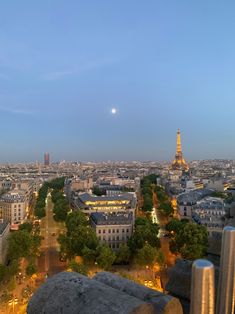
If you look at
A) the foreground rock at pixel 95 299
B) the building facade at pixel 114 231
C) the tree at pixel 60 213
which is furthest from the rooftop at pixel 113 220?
the foreground rock at pixel 95 299

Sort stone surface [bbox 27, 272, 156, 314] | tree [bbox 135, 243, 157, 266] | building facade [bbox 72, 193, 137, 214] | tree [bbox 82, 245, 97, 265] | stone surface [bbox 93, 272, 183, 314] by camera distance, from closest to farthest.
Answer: stone surface [bbox 27, 272, 156, 314] → stone surface [bbox 93, 272, 183, 314] → tree [bbox 135, 243, 157, 266] → tree [bbox 82, 245, 97, 265] → building facade [bbox 72, 193, 137, 214]

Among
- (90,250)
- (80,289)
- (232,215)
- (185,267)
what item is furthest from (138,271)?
(80,289)

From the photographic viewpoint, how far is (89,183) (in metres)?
76.2

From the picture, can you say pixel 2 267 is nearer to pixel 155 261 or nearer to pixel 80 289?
pixel 155 261

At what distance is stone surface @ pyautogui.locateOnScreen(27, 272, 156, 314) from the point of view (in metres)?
3.69

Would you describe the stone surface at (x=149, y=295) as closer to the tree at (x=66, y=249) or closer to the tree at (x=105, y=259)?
the tree at (x=105, y=259)

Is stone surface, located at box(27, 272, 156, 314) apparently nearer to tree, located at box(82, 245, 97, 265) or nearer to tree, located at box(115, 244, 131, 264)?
tree, located at box(82, 245, 97, 265)

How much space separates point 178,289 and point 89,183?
7124cm

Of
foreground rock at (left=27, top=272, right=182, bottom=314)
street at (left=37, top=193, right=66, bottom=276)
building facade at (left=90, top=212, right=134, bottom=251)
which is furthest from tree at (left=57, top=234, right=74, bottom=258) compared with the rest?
foreground rock at (left=27, top=272, right=182, bottom=314)

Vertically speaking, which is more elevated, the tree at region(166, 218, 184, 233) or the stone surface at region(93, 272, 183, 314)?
the stone surface at region(93, 272, 183, 314)

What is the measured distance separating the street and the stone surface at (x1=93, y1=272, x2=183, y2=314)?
24287 millimetres

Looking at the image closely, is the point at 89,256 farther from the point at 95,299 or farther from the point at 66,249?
the point at 95,299

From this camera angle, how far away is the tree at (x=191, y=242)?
85.3 feet

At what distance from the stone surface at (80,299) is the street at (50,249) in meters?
24.3
